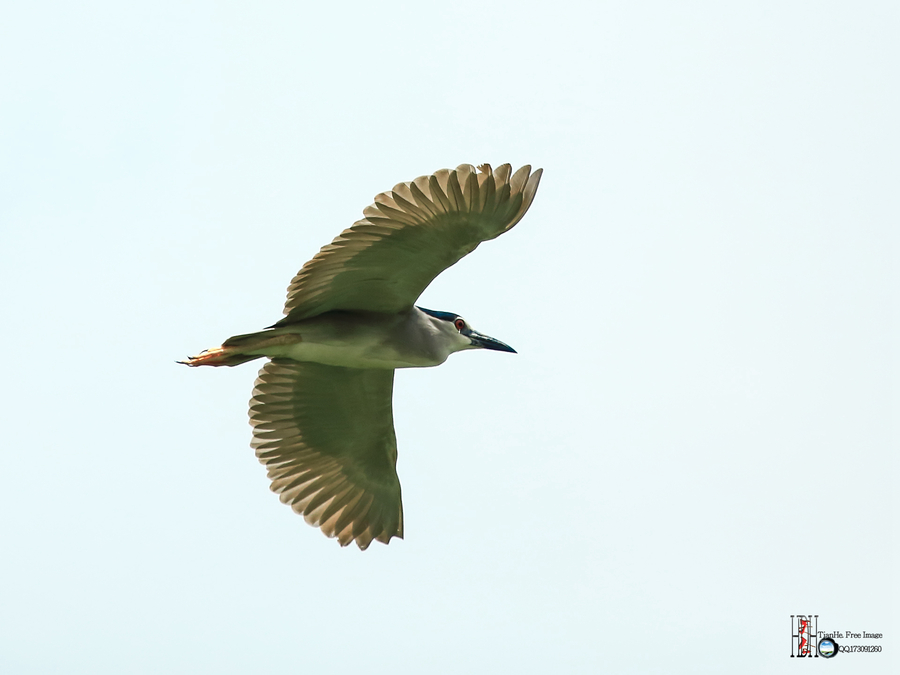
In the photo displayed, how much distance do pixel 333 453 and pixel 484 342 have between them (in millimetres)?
1697

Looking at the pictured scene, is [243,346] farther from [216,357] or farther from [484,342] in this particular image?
[484,342]

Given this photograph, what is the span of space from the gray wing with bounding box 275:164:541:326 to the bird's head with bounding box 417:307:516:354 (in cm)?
51

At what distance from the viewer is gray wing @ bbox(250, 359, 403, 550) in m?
10.5

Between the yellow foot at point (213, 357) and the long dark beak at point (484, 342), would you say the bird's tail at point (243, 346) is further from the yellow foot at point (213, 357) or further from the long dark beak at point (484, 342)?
the long dark beak at point (484, 342)

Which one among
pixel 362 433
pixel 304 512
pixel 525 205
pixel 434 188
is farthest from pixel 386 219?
pixel 304 512

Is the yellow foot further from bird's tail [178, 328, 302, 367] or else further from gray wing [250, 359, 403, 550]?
gray wing [250, 359, 403, 550]

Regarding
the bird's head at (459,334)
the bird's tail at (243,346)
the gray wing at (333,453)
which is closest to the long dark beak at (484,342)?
the bird's head at (459,334)

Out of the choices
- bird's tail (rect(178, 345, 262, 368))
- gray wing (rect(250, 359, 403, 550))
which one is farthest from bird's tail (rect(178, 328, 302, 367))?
gray wing (rect(250, 359, 403, 550))

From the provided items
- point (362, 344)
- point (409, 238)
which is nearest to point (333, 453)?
point (362, 344)

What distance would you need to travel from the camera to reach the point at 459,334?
10.3 metres

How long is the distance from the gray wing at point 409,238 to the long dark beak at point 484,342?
83cm

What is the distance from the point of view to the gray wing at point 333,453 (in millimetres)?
10531

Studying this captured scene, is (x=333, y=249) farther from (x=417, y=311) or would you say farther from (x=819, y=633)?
(x=819, y=633)

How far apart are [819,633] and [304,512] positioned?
17.4 feet
